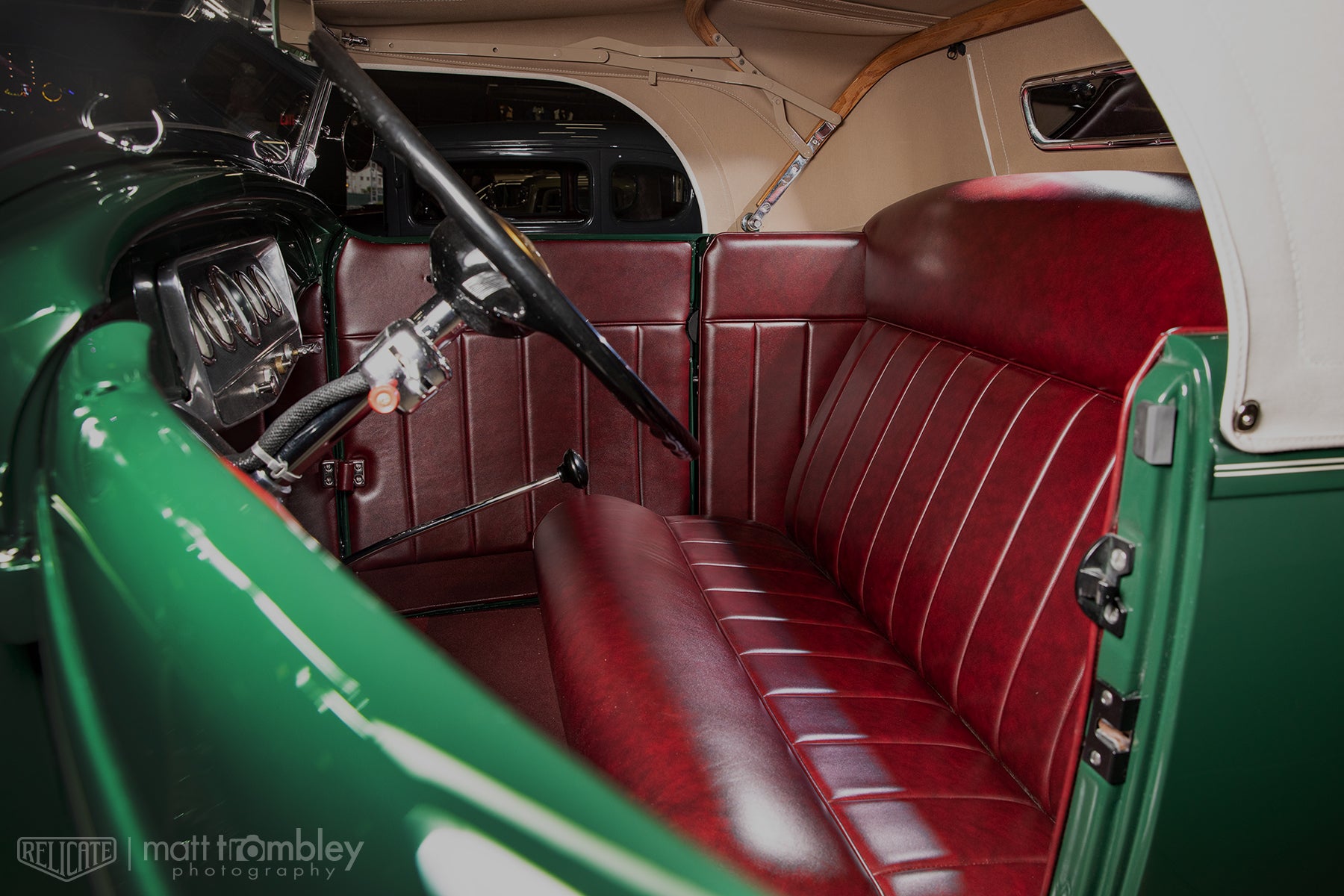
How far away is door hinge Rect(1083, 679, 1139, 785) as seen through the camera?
81 cm

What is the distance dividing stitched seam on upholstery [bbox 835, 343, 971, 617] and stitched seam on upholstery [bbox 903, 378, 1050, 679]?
0.20 meters

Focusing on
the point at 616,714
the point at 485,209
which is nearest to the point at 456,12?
the point at 485,209

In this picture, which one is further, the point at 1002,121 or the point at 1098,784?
the point at 1002,121

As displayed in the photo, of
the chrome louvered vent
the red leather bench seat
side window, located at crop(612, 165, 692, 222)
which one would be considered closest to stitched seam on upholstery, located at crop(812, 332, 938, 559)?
the red leather bench seat

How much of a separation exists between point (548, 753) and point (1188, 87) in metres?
0.76

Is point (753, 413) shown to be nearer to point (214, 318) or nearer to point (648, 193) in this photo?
point (214, 318)

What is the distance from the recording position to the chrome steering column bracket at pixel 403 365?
0.93m

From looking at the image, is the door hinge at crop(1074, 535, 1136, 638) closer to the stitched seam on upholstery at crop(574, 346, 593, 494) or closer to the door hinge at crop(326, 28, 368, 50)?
the stitched seam on upholstery at crop(574, 346, 593, 494)

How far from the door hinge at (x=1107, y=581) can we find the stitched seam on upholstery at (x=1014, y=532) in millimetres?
344

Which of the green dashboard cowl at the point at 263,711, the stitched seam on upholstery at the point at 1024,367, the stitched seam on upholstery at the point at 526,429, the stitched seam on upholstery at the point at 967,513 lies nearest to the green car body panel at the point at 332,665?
the green dashboard cowl at the point at 263,711

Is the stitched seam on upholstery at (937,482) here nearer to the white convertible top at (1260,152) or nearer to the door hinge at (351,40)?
the white convertible top at (1260,152)

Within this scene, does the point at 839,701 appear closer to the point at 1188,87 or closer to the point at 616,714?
the point at 616,714

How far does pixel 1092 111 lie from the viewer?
2.16 metres

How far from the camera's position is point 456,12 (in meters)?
2.47
